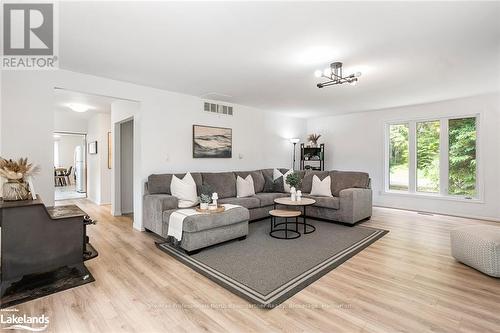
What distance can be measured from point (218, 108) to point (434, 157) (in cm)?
490

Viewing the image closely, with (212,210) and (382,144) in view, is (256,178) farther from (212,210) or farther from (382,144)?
→ (382,144)

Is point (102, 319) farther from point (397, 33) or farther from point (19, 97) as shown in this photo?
point (397, 33)

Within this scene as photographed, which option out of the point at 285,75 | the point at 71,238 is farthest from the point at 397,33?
the point at 71,238

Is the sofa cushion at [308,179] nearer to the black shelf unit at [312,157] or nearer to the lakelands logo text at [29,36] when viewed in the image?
the black shelf unit at [312,157]

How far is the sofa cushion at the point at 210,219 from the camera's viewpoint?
2992 millimetres

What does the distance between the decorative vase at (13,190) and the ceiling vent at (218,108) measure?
327 cm

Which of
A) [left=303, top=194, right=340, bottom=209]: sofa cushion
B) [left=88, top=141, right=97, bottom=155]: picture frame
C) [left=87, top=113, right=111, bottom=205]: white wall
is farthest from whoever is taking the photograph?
[left=88, top=141, right=97, bottom=155]: picture frame

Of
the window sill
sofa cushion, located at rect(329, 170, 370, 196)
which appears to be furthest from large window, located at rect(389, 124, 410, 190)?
sofa cushion, located at rect(329, 170, 370, 196)

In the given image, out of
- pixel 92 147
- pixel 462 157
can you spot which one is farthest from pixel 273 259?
pixel 92 147

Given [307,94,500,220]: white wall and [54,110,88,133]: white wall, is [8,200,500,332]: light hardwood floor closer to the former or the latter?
[307,94,500,220]: white wall

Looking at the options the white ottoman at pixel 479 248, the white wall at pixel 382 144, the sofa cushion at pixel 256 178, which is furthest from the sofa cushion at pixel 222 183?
the white wall at pixel 382 144

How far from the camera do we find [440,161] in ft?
17.3

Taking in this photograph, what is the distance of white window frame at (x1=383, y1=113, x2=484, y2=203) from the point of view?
4828mm

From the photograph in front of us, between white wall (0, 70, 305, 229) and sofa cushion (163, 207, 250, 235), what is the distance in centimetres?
147
